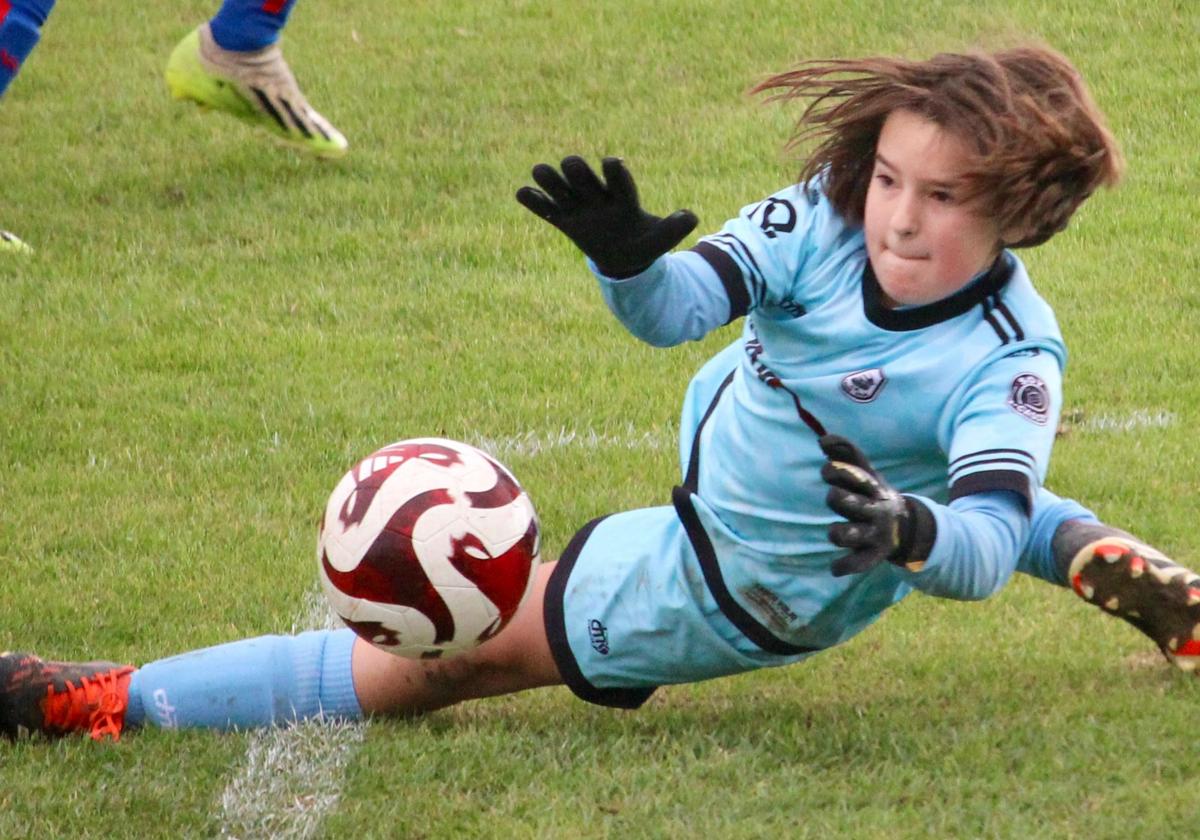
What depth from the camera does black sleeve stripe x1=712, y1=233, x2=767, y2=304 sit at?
10.0 feet

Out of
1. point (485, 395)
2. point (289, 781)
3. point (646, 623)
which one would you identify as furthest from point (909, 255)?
point (485, 395)

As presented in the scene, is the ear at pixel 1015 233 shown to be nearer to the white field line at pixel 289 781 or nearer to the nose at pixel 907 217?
the nose at pixel 907 217

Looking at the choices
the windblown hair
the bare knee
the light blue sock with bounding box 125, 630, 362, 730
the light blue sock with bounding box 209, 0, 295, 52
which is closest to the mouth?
the windblown hair

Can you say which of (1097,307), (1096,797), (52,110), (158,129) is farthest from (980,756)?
(52,110)

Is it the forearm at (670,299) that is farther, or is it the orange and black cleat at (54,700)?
the orange and black cleat at (54,700)

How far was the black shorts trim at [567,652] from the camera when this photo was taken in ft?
11.0

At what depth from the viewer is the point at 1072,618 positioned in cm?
388

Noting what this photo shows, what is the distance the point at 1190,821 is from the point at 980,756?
388mm

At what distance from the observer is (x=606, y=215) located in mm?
2752

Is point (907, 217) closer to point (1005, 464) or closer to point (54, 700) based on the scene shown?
point (1005, 464)

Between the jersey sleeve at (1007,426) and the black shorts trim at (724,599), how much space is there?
54cm

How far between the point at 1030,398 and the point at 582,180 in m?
0.79

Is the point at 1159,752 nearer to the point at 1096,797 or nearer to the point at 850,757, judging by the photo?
the point at 1096,797

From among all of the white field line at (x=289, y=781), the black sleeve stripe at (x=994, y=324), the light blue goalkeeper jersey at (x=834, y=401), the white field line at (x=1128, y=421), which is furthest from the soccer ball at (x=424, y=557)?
the white field line at (x=1128, y=421)
